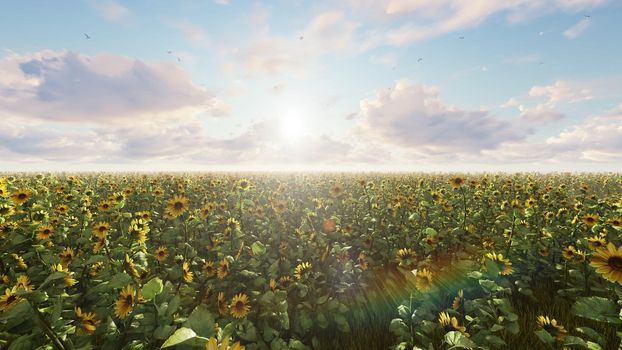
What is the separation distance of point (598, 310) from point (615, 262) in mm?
554

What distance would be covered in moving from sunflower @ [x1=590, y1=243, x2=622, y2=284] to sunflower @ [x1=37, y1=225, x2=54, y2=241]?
6.51m

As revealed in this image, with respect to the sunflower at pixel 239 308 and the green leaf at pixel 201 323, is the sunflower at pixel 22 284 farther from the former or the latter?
the sunflower at pixel 239 308

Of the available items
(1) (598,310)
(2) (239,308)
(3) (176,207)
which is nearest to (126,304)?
(2) (239,308)

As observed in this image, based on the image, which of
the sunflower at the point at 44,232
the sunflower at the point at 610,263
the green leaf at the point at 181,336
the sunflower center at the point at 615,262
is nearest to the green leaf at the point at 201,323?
the green leaf at the point at 181,336

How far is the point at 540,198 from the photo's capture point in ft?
32.6

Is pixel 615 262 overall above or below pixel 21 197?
below

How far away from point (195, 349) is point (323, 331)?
3.32 m

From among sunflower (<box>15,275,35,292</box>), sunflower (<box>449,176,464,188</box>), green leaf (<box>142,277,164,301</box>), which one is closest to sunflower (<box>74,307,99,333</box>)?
sunflower (<box>15,275,35,292</box>)

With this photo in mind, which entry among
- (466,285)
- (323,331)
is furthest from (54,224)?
(466,285)

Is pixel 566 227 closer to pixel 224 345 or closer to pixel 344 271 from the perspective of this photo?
pixel 344 271

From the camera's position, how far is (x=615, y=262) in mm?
2705

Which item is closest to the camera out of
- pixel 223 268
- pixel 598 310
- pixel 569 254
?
pixel 598 310

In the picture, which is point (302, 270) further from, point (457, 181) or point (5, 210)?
point (5, 210)

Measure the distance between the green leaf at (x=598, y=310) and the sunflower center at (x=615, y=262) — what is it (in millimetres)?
426
